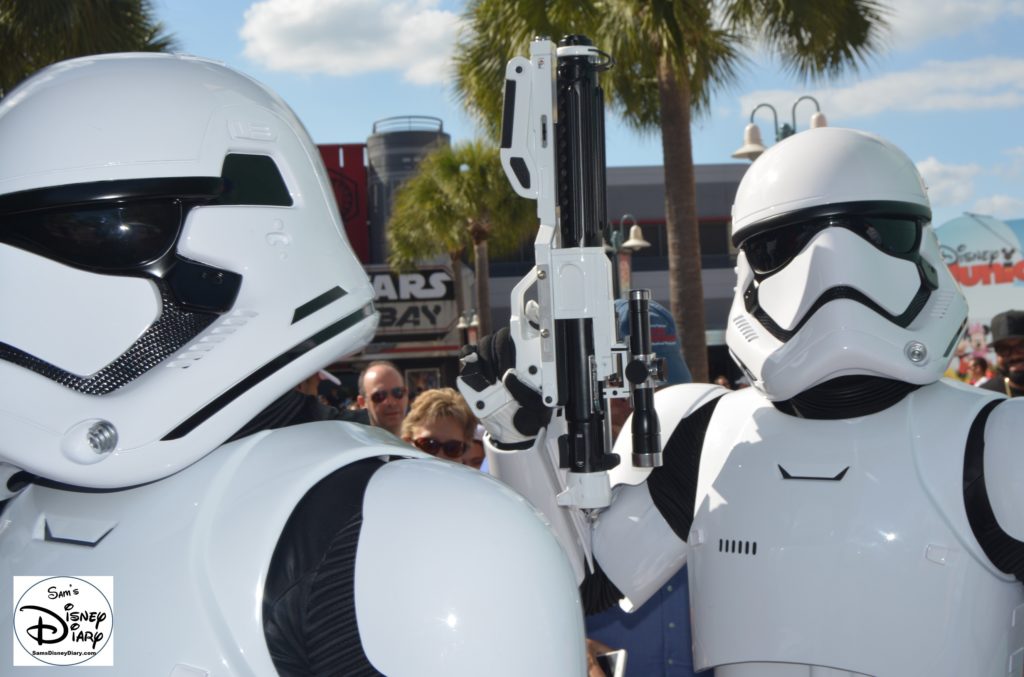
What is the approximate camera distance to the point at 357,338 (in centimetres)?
168

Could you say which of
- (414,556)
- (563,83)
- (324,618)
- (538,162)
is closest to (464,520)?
(414,556)

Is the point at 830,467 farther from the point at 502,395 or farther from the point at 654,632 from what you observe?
the point at 654,632

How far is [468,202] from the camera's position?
17.9 meters

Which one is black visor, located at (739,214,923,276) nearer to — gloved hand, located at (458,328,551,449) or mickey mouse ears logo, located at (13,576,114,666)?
gloved hand, located at (458,328,551,449)

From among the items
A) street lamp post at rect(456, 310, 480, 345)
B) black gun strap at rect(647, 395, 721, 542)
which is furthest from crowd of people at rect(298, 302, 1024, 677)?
street lamp post at rect(456, 310, 480, 345)

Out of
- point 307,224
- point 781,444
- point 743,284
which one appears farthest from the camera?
point 743,284

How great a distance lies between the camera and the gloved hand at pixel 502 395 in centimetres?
223

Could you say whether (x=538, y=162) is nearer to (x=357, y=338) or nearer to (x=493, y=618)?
(x=357, y=338)

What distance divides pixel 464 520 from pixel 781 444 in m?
1.34

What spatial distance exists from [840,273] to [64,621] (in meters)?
1.81

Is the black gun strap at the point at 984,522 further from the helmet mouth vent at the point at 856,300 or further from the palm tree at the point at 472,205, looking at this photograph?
the palm tree at the point at 472,205

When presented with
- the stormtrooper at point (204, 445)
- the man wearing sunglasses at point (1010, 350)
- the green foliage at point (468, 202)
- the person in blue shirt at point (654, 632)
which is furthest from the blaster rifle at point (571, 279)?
the green foliage at point (468, 202)

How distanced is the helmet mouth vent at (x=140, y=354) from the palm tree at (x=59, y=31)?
7050 mm

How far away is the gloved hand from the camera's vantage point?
7.30ft
